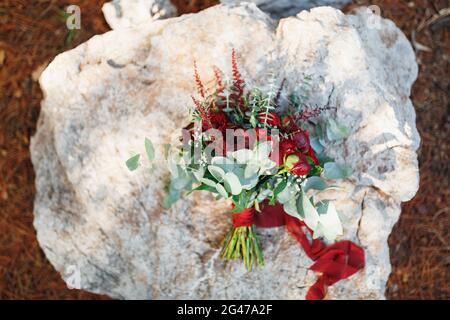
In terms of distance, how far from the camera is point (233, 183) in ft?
5.61

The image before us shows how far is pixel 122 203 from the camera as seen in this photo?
2.21 meters

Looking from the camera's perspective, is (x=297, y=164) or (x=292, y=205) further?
(x=292, y=205)

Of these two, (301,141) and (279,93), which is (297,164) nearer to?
(301,141)

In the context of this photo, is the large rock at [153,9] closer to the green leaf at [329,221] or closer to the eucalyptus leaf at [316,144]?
the eucalyptus leaf at [316,144]

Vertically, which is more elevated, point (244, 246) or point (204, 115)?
point (204, 115)

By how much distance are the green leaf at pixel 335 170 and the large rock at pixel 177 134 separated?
0.14 metres

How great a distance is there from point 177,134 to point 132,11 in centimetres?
83

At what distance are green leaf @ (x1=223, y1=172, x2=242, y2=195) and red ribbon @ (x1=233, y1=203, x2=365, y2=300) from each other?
38 centimetres

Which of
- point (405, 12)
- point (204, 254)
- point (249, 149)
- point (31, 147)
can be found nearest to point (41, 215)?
point (31, 147)

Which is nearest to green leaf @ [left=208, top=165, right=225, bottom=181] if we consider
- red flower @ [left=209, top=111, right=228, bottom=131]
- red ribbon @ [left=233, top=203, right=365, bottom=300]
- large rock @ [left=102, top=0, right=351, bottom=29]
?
red flower @ [left=209, top=111, right=228, bottom=131]

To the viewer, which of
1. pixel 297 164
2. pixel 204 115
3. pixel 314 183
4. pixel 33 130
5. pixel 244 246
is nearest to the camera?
pixel 297 164

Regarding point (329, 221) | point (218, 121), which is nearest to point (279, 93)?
point (218, 121)

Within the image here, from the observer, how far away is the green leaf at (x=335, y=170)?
6.27 feet
